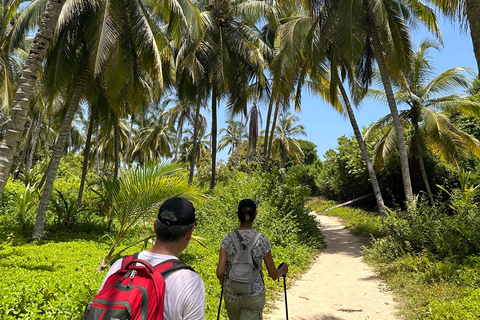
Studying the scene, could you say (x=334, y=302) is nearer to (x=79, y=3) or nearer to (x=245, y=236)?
(x=245, y=236)

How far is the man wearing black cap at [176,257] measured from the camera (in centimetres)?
138

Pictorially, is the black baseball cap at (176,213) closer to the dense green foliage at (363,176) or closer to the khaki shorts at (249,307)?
the khaki shorts at (249,307)

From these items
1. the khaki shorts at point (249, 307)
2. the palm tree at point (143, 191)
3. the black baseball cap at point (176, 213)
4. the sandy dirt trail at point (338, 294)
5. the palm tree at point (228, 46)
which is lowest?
the sandy dirt trail at point (338, 294)

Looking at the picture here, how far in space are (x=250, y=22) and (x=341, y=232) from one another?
10.5 m

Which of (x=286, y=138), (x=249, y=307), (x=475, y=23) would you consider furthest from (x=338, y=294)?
(x=286, y=138)

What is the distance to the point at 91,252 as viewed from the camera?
757cm

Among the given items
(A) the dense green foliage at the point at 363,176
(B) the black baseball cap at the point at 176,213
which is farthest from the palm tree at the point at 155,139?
(B) the black baseball cap at the point at 176,213

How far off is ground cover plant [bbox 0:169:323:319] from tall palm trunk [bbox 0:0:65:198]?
5.07ft

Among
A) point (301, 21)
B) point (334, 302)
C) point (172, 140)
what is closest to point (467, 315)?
point (334, 302)

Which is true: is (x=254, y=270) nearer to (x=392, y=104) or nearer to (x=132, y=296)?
(x=132, y=296)

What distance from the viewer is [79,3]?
8891mm

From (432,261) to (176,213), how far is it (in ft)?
24.8

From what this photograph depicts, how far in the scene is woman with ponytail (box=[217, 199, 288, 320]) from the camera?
2.75m

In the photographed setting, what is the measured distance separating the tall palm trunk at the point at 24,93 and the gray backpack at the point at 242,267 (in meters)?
3.48
